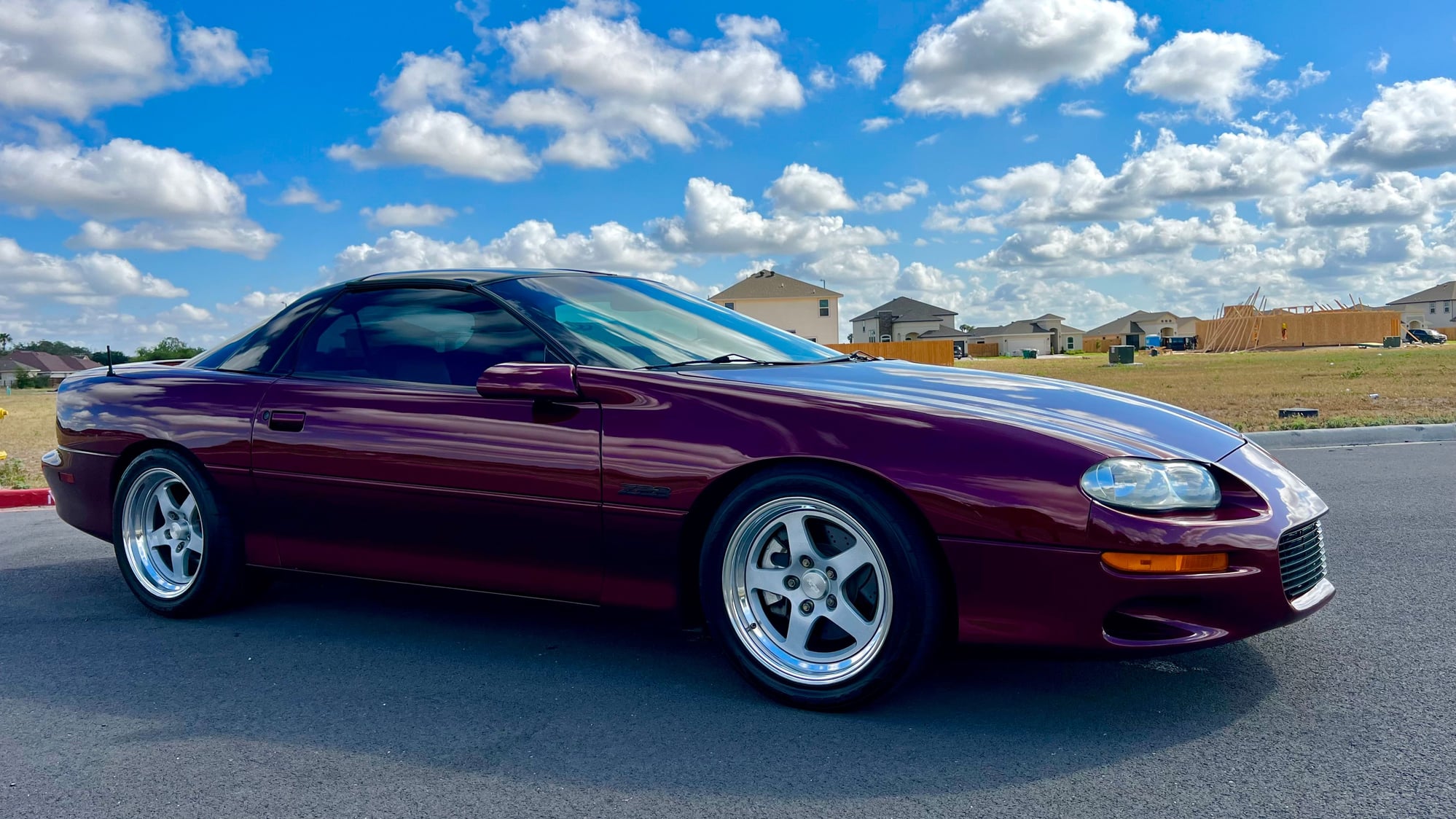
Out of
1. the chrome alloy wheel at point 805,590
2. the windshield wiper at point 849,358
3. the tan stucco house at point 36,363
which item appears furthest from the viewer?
the tan stucco house at point 36,363

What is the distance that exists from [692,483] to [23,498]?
6.93 metres

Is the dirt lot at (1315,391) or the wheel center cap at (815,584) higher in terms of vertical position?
the wheel center cap at (815,584)

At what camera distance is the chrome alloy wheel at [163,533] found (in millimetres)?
4145

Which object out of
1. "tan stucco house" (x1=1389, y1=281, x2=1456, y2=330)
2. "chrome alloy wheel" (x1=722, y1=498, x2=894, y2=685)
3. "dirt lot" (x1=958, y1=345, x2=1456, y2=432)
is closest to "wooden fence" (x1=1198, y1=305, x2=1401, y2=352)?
"dirt lot" (x1=958, y1=345, x2=1456, y2=432)

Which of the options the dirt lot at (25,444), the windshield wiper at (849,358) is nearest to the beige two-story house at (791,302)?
the dirt lot at (25,444)

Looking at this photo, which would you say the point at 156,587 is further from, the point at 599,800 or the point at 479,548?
the point at 599,800

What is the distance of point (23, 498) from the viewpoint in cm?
771

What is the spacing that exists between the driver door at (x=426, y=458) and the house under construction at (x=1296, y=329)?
7558 centimetres

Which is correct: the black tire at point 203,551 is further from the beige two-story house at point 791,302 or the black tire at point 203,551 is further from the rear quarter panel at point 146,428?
the beige two-story house at point 791,302

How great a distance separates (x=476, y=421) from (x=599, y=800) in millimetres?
1414

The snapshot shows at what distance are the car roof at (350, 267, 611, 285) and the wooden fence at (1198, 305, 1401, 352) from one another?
75312 millimetres

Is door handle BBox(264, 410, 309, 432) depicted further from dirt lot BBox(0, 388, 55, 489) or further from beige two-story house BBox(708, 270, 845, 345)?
beige two-story house BBox(708, 270, 845, 345)

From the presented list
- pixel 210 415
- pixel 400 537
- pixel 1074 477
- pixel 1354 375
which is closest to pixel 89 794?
pixel 400 537

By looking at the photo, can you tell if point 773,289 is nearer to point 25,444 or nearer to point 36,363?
point 25,444
